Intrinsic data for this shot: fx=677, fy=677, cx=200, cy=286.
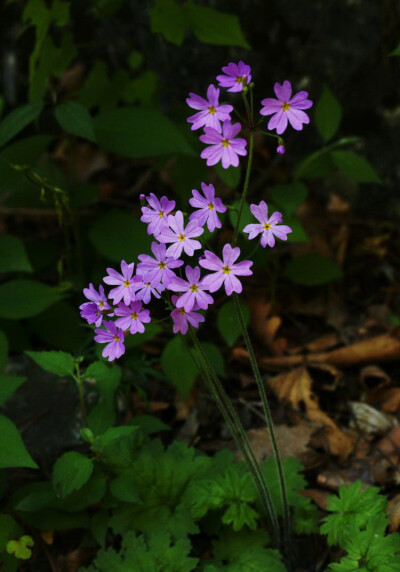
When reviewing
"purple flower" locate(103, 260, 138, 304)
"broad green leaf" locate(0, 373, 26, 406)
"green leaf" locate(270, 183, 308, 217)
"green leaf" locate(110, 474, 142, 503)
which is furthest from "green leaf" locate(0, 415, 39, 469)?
"green leaf" locate(270, 183, 308, 217)

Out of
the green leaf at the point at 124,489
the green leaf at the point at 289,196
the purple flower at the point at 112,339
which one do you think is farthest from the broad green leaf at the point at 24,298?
the purple flower at the point at 112,339

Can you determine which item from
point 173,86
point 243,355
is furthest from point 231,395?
point 173,86

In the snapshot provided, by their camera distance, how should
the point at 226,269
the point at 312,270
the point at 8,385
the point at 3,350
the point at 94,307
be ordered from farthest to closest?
1. the point at 312,270
2. the point at 3,350
3. the point at 8,385
4. the point at 94,307
5. the point at 226,269

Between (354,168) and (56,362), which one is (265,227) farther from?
(354,168)

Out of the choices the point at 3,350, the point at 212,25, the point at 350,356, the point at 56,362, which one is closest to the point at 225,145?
the point at 56,362

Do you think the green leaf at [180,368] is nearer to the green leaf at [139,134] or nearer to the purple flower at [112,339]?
the green leaf at [139,134]
